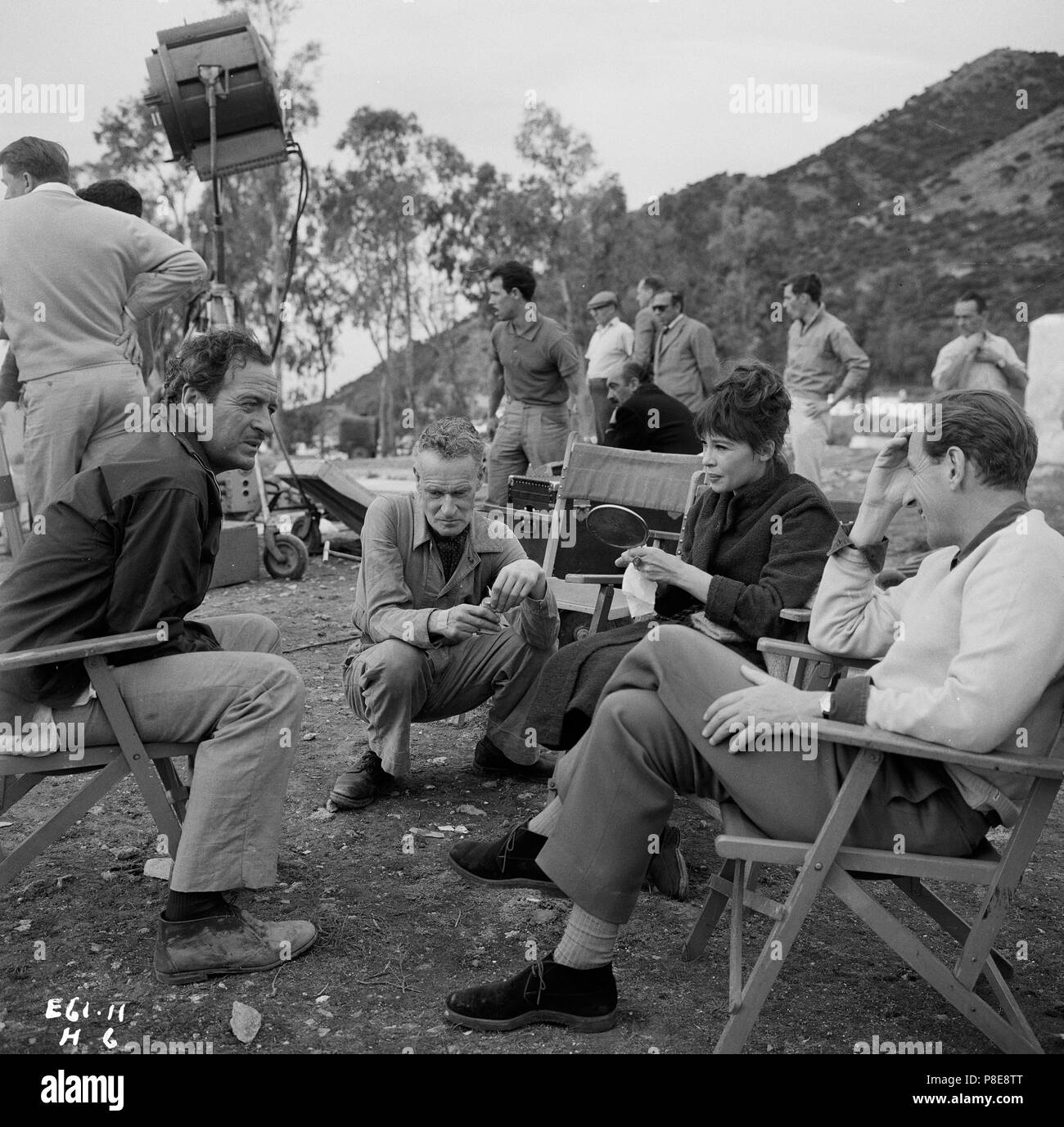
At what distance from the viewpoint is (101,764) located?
Result: 2463 mm

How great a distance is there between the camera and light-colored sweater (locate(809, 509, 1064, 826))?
1877 mm

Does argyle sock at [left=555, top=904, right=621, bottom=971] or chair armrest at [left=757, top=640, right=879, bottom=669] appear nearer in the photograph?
argyle sock at [left=555, top=904, right=621, bottom=971]

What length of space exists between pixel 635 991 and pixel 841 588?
1.00 meters

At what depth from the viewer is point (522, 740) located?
11.8 ft

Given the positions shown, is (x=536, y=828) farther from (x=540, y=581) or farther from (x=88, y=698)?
(x=88, y=698)

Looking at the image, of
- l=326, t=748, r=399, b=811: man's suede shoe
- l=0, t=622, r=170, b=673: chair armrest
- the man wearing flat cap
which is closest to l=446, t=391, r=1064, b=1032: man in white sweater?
l=0, t=622, r=170, b=673: chair armrest

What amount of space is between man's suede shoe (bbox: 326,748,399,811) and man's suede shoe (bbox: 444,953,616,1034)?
49.0 inches

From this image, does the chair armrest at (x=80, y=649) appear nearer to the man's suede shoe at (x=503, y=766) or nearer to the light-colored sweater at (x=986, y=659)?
the light-colored sweater at (x=986, y=659)

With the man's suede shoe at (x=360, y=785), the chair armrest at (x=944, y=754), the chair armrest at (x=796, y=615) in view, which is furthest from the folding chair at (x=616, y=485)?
the chair armrest at (x=944, y=754)

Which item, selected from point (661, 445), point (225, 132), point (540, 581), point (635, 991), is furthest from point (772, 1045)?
point (225, 132)

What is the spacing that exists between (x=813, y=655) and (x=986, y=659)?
0.73m

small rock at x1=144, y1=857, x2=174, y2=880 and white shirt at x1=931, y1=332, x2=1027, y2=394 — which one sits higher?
white shirt at x1=931, y1=332, x2=1027, y2=394

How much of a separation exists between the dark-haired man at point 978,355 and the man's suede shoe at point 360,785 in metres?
5.62

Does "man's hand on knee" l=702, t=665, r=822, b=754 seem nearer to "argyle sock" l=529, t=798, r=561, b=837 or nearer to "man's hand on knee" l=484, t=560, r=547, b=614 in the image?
"argyle sock" l=529, t=798, r=561, b=837
